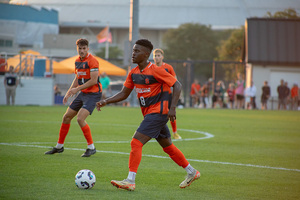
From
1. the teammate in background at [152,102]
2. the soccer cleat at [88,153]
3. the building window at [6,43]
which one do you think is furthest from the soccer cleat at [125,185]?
the building window at [6,43]

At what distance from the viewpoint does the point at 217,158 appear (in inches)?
409

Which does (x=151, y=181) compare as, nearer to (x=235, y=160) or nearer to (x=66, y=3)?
(x=235, y=160)

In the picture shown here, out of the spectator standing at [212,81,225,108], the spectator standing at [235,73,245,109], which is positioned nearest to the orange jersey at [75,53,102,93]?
the spectator standing at [235,73,245,109]

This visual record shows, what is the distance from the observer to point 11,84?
29.0 meters

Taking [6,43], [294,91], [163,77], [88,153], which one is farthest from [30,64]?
[6,43]

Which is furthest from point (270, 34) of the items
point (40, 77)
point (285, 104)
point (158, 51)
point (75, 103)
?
point (75, 103)

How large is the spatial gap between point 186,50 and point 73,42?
1724 cm

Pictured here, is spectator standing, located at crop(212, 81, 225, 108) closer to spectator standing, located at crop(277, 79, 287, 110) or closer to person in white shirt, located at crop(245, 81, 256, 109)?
person in white shirt, located at crop(245, 81, 256, 109)

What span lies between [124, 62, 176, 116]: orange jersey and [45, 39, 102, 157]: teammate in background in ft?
9.66

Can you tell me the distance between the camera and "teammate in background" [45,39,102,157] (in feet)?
33.0

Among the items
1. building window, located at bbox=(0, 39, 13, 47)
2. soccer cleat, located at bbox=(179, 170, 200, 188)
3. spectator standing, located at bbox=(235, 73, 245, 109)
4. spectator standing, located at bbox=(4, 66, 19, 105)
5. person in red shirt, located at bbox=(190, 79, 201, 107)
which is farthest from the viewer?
building window, located at bbox=(0, 39, 13, 47)

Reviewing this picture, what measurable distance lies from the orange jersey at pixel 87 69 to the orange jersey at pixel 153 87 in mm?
3031

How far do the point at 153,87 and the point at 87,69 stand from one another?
11.0ft

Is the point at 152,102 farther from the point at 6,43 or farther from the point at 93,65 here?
the point at 6,43
